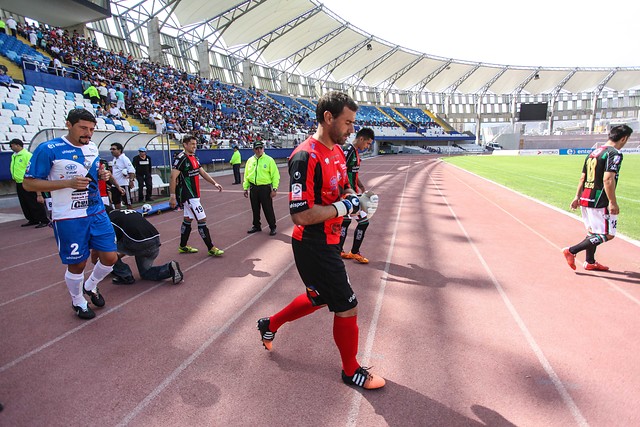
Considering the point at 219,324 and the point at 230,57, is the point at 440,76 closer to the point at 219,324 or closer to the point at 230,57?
the point at 230,57

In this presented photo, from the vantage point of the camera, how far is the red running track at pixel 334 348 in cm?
243

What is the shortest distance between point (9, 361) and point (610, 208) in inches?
275

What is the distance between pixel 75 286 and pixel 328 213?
322cm

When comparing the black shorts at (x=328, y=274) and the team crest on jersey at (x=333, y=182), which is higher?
the team crest on jersey at (x=333, y=182)

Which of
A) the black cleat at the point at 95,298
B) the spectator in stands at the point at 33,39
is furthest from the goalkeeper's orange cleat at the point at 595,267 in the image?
the spectator in stands at the point at 33,39

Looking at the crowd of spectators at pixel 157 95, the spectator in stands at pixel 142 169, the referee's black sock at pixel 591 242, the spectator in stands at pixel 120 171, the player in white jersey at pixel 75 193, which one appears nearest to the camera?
the player in white jersey at pixel 75 193

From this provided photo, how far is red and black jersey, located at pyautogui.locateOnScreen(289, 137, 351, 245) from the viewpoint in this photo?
2.28 meters

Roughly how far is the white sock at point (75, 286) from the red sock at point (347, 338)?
9.78 ft

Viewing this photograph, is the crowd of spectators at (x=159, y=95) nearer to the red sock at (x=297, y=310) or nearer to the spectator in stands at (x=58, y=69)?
the spectator in stands at (x=58, y=69)

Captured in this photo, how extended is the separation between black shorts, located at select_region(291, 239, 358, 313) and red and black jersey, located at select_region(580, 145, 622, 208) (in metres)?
4.29

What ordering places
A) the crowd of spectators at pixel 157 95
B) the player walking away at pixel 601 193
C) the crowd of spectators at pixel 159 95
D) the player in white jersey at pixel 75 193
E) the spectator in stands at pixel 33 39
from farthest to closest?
the crowd of spectators at pixel 159 95, the crowd of spectators at pixel 157 95, the spectator in stands at pixel 33 39, the player walking away at pixel 601 193, the player in white jersey at pixel 75 193

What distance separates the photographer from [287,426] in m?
2.27

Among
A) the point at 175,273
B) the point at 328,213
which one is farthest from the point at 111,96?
the point at 328,213

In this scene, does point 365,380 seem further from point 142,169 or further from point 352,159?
point 142,169
